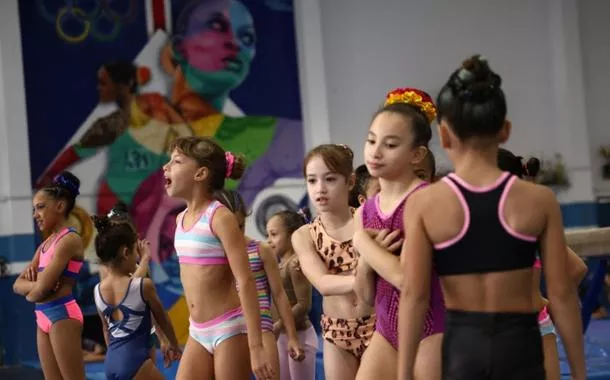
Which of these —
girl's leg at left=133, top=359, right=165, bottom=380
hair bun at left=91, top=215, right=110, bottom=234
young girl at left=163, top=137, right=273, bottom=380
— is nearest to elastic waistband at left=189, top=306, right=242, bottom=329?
young girl at left=163, top=137, right=273, bottom=380

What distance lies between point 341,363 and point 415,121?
4.15ft

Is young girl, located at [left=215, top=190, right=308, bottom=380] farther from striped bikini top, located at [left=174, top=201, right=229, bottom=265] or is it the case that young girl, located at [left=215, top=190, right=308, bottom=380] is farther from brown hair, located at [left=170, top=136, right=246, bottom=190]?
striped bikini top, located at [left=174, top=201, right=229, bottom=265]

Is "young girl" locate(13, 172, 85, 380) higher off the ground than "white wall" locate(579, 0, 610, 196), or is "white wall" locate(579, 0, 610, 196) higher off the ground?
"white wall" locate(579, 0, 610, 196)

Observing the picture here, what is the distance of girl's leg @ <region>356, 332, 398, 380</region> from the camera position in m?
3.41

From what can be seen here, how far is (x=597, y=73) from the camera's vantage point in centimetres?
1181

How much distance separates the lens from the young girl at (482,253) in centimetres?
274

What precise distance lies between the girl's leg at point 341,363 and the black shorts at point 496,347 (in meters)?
1.43

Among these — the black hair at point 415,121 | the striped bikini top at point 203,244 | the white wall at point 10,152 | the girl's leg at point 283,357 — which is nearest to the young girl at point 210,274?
the striped bikini top at point 203,244

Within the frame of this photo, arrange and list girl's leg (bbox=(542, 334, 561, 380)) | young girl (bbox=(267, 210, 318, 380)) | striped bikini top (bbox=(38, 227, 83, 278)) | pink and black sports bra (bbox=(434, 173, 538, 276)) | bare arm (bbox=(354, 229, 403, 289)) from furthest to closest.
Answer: striped bikini top (bbox=(38, 227, 83, 278))
young girl (bbox=(267, 210, 318, 380))
girl's leg (bbox=(542, 334, 561, 380))
bare arm (bbox=(354, 229, 403, 289))
pink and black sports bra (bbox=(434, 173, 538, 276))

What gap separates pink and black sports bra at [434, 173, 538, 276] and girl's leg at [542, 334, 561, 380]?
1006mm

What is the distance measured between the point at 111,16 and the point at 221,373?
299 inches

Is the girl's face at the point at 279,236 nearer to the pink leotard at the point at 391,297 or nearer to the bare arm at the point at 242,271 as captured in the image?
the bare arm at the point at 242,271

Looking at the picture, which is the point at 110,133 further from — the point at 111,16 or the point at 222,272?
the point at 222,272

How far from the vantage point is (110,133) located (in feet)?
35.7
